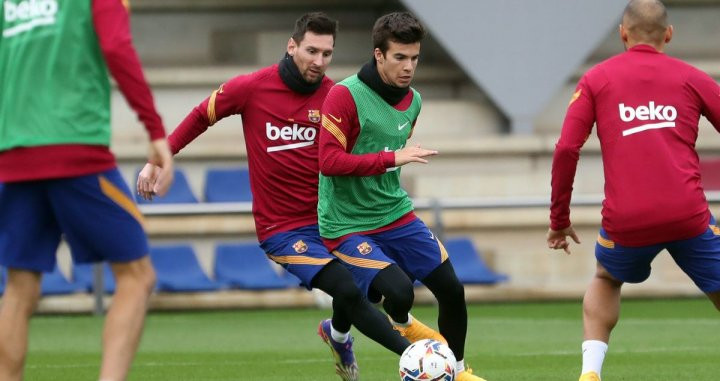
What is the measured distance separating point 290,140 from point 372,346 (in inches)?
139

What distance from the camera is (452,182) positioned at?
1745 cm

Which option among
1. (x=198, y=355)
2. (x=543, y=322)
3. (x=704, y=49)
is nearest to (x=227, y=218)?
(x=543, y=322)

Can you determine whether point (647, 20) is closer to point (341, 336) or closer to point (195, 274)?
point (341, 336)

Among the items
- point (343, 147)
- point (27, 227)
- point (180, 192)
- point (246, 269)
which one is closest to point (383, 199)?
point (343, 147)

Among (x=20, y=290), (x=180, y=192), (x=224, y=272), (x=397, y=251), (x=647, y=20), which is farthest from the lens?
(x=180, y=192)

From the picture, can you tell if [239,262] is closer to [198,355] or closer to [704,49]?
[198,355]

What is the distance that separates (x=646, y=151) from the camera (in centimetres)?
661

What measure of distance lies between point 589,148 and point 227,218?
502cm

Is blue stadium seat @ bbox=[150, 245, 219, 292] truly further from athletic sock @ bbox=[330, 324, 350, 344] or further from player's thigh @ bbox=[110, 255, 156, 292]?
player's thigh @ bbox=[110, 255, 156, 292]

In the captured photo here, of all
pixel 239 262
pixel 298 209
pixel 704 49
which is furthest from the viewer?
pixel 704 49

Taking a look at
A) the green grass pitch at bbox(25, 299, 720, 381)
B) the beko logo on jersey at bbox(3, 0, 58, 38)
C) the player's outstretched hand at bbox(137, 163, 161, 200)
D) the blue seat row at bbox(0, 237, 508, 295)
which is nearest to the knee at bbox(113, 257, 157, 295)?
the beko logo on jersey at bbox(3, 0, 58, 38)

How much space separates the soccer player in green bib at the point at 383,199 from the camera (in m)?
7.62

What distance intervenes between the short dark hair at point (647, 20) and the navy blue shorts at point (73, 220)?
2.56m

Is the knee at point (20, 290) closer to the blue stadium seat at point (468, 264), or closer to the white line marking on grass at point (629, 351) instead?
the white line marking on grass at point (629, 351)
